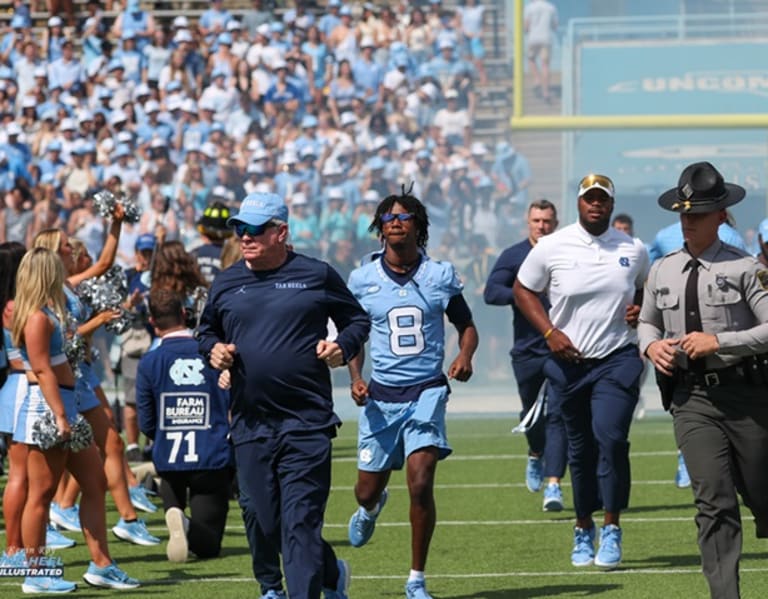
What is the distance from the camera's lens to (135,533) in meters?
10.8

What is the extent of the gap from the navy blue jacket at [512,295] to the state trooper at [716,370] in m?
4.42

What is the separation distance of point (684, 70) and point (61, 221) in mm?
8313

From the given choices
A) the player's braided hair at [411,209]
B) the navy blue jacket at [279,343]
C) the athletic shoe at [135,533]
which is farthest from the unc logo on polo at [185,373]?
the navy blue jacket at [279,343]

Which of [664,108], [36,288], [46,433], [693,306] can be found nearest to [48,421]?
[46,433]

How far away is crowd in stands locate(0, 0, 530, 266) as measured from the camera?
21766mm

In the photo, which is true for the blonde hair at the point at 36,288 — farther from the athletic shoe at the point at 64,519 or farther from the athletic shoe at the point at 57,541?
the athletic shoe at the point at 64,519

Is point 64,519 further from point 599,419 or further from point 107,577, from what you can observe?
point 599,419

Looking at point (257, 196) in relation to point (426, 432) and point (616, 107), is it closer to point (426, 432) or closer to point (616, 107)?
point (426, 432)

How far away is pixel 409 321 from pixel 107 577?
2050 mm

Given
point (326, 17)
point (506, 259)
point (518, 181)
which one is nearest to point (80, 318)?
point (506, 259)

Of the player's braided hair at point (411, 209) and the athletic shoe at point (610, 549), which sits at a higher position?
the player's braided hair at point (411, 209)

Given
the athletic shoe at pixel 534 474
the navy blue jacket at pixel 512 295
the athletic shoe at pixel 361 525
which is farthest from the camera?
the athletic shoe at pixel 534 474

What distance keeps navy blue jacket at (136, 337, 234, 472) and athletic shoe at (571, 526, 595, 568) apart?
2.14 metres

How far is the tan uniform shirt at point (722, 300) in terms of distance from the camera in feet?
23.3
